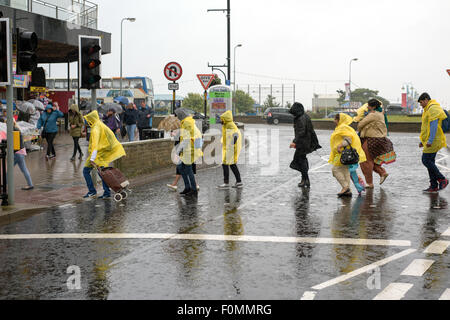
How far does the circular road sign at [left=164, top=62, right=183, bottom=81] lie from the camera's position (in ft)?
59.1

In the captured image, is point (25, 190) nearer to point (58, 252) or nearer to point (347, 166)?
point (58, 252)

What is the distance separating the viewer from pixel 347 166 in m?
10.5

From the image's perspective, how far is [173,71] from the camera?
18109mm

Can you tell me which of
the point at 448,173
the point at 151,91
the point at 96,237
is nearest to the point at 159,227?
the point at 96,237

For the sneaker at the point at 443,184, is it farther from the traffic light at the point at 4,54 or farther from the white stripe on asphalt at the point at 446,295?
the traffic light at the point at 4,54

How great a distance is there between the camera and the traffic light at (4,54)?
9.13 m

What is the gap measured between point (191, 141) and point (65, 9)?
1413cm

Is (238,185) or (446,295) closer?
(446,295)

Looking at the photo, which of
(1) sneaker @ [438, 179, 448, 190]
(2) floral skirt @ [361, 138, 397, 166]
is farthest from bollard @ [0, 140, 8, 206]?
(1) sneaker @ [438, 179, 448, 190]

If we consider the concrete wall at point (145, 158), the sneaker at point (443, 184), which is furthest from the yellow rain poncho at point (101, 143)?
the sneaker at point (443, 184)

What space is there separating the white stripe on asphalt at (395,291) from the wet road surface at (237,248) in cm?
2

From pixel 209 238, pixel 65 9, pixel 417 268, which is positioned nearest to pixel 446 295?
pixel 417 268

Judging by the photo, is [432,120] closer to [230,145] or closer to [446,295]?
[230,145]

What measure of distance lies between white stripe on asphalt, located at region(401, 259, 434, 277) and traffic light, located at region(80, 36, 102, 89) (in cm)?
765
